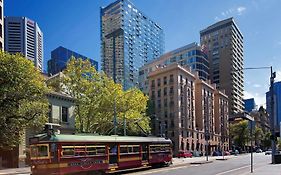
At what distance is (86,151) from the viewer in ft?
88.9

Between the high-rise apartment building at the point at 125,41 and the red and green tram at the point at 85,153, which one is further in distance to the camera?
the high-rise apartment building at the point at 125,41

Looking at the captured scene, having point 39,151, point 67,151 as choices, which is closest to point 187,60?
point 67,151

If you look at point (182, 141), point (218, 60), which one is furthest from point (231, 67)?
point (182, 141)

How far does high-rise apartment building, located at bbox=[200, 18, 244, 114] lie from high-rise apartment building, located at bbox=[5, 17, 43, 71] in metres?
70.4

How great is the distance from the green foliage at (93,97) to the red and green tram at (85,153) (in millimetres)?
19619

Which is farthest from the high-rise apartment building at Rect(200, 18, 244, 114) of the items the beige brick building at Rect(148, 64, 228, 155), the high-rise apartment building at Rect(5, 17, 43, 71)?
the high-rise apartment building at Rect(5, 17, 43, 71)

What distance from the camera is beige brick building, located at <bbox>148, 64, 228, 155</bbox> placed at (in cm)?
10523

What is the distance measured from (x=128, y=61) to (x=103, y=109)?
111947 mm

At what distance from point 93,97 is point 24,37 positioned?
10784 cm

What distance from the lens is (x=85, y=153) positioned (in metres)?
27.0

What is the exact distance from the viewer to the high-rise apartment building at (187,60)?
460ft

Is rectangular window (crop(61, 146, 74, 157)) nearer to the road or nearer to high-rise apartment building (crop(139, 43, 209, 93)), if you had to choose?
the road

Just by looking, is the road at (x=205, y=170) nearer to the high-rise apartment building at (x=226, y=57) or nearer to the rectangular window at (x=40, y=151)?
the rectangular window at (x=40, y=151)

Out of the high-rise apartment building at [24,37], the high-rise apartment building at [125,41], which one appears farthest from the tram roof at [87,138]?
the high-rise apartment building at [125,41]
